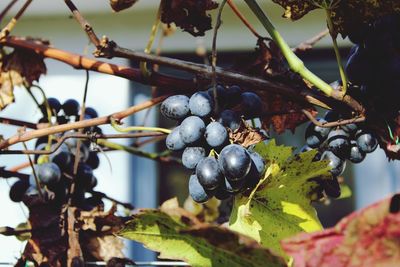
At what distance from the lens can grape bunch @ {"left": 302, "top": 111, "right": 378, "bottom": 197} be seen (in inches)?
26.1

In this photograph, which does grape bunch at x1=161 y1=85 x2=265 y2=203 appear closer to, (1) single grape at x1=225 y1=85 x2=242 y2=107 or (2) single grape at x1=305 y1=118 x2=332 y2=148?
(1) single grape at x1=225 y1=85 x2=242 y2=107

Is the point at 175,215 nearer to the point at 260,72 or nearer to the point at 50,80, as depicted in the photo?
the point at 260,72

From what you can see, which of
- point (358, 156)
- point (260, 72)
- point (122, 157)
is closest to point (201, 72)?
point (260, 72)

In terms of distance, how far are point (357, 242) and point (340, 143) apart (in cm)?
35

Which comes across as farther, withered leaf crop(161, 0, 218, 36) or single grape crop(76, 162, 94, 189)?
single grape crop(76, 162, 94, 189)

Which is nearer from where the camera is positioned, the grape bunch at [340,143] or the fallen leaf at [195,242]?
the fallen leaf at [195,242]

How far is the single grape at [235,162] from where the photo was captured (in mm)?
539

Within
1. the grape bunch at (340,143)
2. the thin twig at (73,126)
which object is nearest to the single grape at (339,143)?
the grape bunch at (340,143)

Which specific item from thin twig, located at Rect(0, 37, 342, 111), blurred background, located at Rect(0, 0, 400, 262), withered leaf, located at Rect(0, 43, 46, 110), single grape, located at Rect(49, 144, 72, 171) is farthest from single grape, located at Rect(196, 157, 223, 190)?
blurred background, located at Rect(0, 0, 400, 262)

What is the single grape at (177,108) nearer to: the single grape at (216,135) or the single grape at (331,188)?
the single grape at (216,135)

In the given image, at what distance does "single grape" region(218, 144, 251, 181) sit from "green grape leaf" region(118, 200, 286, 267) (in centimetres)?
9

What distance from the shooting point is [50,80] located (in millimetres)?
2678

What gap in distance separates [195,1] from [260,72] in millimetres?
118

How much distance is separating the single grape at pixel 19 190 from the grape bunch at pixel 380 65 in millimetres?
532
